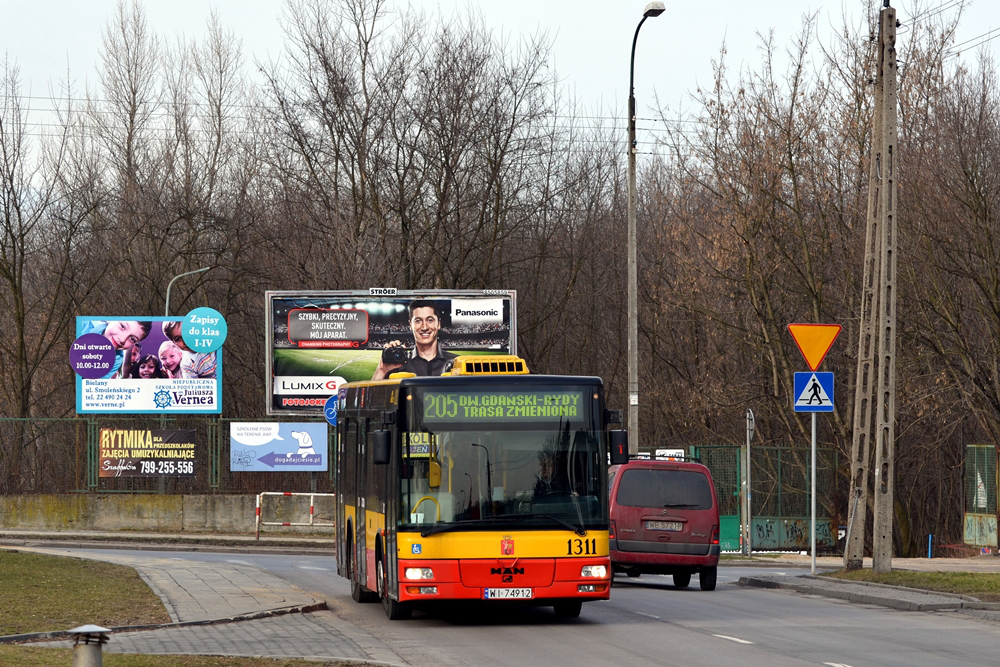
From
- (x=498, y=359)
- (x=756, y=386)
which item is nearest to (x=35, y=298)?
(x=756, y=386)

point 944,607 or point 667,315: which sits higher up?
point 667,315

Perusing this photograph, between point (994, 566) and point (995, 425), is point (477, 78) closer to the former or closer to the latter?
point (995, 425)

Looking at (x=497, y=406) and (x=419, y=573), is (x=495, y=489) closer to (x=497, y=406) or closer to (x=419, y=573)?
(x=497, y=406)

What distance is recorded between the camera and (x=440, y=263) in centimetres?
4606

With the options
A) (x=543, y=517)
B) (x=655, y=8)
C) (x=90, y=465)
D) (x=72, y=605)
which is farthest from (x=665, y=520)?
(x=90, y=465)

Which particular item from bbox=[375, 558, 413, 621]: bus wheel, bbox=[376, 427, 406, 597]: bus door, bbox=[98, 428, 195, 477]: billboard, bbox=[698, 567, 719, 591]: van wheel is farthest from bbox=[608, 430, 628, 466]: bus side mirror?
bbox=[98, 428, 195, 477]: billboard

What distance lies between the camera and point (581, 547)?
14320mm

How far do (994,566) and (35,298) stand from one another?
38.4 metres

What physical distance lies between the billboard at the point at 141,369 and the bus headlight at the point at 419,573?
24639mm

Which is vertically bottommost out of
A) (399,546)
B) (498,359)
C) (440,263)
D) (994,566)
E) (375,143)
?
(994,566)

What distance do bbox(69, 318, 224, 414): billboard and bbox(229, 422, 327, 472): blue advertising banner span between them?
1090 mm

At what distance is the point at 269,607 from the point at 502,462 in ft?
11.6

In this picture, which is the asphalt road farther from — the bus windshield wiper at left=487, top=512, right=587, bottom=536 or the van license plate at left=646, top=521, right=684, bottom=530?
the van license plate at left=646, top=521, right=684, bottom=530

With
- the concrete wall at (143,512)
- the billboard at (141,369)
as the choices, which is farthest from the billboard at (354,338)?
the concrete wall at (143,512)
